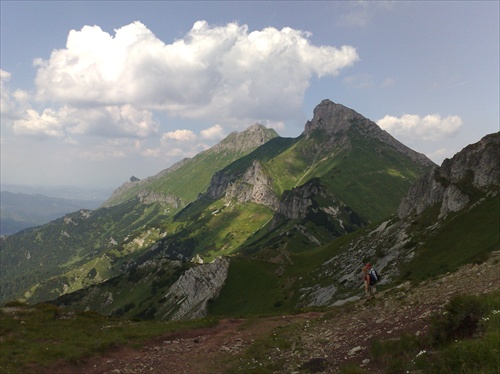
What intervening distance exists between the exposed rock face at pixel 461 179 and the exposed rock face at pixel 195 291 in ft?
226

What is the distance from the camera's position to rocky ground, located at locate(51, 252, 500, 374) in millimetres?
19688

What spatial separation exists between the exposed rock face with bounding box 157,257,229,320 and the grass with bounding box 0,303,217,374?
75937 millimetres

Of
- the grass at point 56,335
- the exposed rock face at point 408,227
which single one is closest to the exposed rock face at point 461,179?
the exposed rock face at point 408,227

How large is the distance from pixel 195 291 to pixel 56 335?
110 m

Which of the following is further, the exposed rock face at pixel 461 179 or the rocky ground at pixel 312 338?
the exposed rock face at pixel 461 179

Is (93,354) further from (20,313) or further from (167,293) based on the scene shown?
(167,293)

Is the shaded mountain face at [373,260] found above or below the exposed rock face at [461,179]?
below

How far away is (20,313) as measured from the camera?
122ft

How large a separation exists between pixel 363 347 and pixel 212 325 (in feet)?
58.3

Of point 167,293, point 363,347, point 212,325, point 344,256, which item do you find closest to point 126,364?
point 212,325

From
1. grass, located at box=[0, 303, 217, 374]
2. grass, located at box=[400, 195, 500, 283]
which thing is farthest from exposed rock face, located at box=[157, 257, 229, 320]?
grass, located at box=[0, 303, 217, 374]

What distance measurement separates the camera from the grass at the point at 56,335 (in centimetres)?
2477

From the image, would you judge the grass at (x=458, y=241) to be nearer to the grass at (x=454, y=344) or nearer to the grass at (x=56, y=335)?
the grass at (x=454, y=344)

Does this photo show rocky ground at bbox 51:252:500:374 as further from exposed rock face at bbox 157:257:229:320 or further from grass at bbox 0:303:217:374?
exposed rock face at bbox 157:257:229:320
